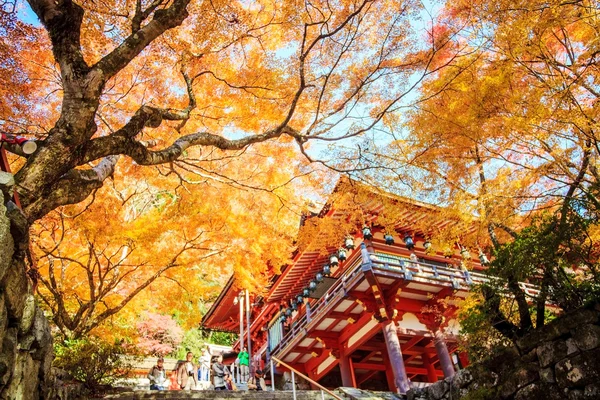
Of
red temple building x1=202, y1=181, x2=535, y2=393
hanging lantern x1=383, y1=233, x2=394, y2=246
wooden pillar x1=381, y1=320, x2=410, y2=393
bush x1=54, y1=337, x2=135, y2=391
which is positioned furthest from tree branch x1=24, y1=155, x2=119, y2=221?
hanging lantern x1=383, y1=233, x2=394, y2=246

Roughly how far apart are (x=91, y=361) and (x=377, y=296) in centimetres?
797

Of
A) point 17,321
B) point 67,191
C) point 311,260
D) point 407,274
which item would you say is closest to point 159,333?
point 311,260

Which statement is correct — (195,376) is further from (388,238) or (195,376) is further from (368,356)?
(388,238)

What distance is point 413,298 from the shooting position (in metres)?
13.5

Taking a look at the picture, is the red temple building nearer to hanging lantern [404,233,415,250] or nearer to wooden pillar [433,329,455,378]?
wooden pillar [433,329,455,378]

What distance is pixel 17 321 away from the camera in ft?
15.8

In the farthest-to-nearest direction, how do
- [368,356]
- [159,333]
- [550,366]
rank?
[159,333]
[368,356]
[550,366]

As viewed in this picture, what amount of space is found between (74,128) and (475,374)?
7523mm

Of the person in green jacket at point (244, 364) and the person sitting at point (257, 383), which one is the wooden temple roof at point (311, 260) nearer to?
the person in green jacket at point (244, 364)

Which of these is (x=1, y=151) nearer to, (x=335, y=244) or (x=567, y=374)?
(x=567, y=374)

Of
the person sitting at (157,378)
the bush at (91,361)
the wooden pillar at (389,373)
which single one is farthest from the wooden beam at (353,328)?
the bush at (91,361)

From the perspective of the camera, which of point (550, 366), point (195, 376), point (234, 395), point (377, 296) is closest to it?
point (550, 366)

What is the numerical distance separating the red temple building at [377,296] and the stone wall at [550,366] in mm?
3400

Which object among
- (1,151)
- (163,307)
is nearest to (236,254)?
(163,307)
